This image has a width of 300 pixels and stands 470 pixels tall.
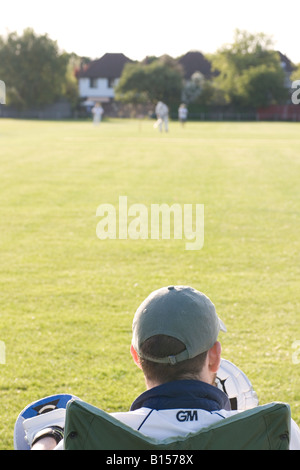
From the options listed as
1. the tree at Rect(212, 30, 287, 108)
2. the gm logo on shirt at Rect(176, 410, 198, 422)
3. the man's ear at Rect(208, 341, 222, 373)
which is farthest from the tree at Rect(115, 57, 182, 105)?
the gm logo on shirt at Rect(176, 410, 198, 422)

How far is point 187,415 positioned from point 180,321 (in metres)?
0.30

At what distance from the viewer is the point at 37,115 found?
8288 cm

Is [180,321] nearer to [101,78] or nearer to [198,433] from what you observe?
[198,433]

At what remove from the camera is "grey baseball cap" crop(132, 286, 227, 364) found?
6.52 ft

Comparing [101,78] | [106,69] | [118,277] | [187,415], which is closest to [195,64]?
[106,69]

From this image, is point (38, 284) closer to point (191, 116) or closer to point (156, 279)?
point (156, 279)

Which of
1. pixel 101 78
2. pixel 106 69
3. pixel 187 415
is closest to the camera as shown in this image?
pixel 187 415

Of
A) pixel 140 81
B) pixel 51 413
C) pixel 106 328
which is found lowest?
pixel 106 328

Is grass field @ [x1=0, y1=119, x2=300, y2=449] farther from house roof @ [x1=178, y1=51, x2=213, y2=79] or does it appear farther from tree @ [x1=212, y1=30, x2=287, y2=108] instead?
house roof @ [x1=178, y1=51, x2=213, y2=79]

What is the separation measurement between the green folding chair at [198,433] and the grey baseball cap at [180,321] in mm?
276

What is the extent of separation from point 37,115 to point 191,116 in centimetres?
2176

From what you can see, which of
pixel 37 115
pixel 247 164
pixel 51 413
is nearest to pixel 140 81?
pixel 37 115

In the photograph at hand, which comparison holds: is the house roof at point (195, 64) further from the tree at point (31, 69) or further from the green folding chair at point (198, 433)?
the green folding chair at point (198, 433)

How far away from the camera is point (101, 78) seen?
3821 inches
